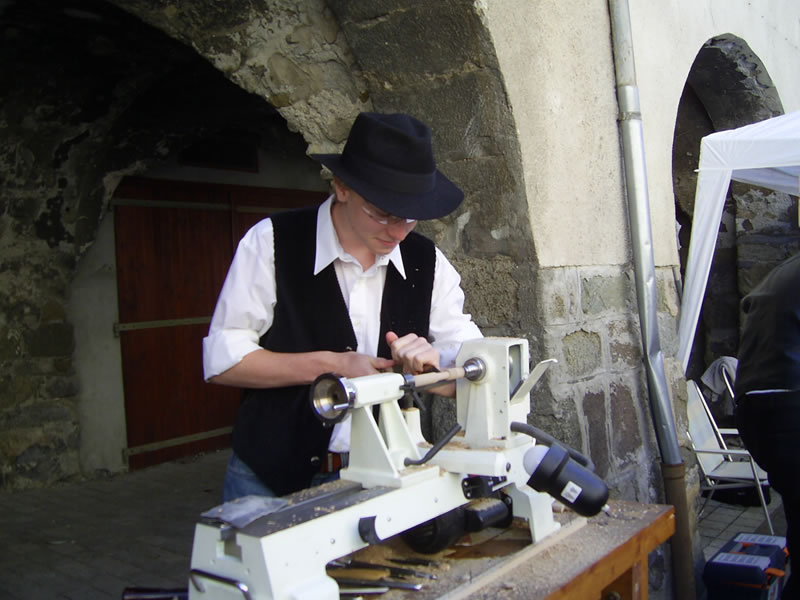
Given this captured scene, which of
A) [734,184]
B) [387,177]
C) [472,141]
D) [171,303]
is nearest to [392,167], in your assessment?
[387,177]

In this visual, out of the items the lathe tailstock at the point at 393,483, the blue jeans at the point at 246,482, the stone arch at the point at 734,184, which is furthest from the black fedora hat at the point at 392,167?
the stone arch at the point at 734,184

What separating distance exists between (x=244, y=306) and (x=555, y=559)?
85 cm

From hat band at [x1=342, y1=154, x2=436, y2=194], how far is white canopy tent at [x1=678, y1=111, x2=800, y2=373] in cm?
240

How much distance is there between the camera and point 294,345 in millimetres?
1808

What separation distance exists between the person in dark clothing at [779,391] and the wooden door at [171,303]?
159 inches

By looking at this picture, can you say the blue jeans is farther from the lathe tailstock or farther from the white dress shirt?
the lathe tailstock

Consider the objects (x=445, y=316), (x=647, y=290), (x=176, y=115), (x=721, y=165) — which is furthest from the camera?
(x=176, y=115)

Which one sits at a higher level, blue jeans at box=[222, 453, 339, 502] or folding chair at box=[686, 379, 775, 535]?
blue jeans at box=[222, 453, 339, 502]

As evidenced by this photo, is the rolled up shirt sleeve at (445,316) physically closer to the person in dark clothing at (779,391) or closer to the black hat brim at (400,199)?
the black hat brim at (400,199)

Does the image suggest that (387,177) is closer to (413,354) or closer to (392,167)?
(392,167)

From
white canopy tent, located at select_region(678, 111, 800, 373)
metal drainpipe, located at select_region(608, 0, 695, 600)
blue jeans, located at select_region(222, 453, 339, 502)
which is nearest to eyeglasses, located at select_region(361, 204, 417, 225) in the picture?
blue jeans, located at select_region(222, 453, 339, 502)

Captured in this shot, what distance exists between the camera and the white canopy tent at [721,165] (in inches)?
150

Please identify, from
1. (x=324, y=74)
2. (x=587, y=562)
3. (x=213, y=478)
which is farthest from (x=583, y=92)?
(x=213, y=478)

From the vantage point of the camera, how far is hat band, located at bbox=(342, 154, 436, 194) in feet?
5.58
